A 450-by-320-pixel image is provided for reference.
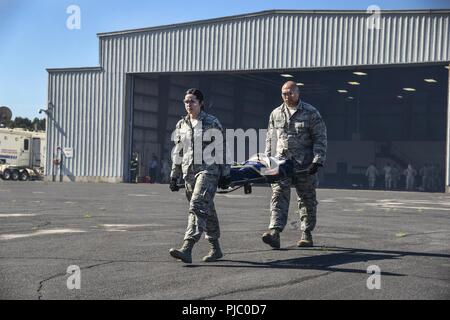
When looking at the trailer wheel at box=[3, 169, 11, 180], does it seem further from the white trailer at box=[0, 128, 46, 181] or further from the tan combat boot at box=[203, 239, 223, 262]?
the tan combat boot at box=[203, 239, 223, 262]

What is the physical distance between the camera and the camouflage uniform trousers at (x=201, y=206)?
7.09 m

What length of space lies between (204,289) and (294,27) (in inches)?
1224

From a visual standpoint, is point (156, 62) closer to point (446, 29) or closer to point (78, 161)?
point (78, 161)

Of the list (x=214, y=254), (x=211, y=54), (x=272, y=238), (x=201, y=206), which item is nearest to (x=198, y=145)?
(x=201, y=206)

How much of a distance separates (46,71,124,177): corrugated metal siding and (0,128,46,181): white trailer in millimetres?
1979

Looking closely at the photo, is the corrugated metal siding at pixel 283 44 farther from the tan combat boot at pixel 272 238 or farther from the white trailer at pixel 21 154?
the tan combat boot at pixel 272 238

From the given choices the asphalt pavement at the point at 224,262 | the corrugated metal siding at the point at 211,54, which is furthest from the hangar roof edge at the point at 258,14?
the asphalt pavement at the point at 224,262

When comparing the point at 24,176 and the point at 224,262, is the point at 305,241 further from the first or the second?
the point at 24,176

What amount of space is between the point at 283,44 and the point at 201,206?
96.6 feet

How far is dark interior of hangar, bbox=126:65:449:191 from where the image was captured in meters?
46.5

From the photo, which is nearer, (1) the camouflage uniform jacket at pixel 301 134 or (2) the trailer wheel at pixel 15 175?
(1) the camouflage uniform jacket at pixel 301 134

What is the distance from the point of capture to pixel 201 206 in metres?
7.11

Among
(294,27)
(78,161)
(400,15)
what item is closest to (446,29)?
(400,15)
